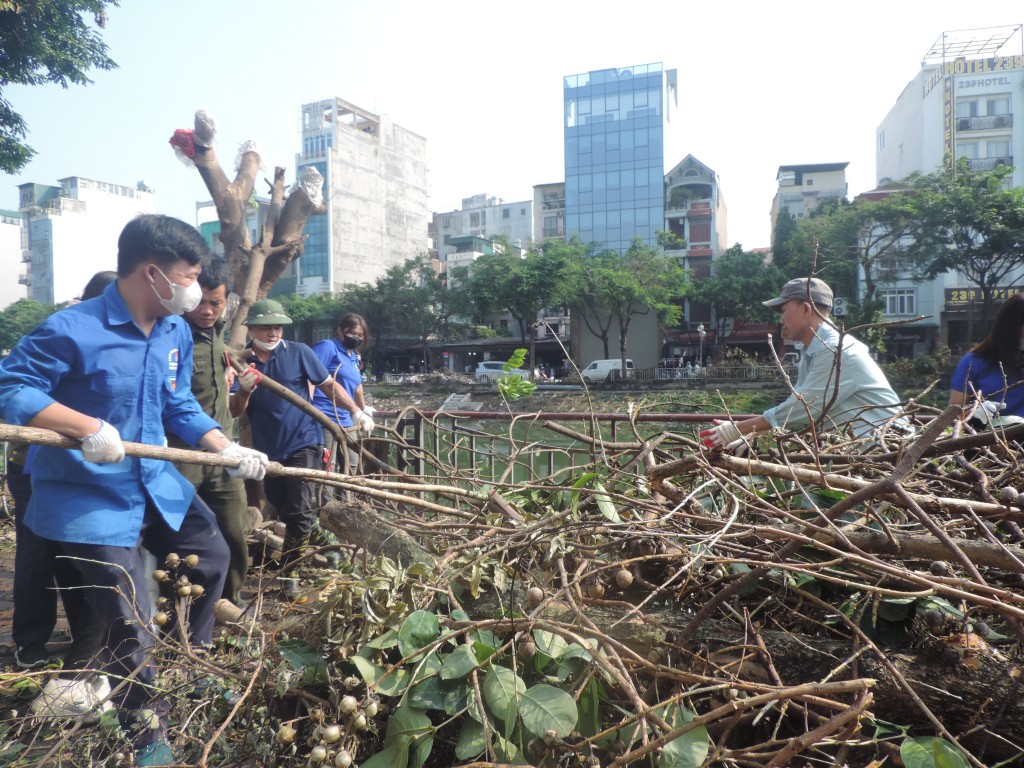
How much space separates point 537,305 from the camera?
34000mm

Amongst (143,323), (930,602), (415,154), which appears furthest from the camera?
(415,154)

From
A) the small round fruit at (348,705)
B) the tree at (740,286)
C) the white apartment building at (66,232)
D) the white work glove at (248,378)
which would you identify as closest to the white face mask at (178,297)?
the white work glove at (248,378)

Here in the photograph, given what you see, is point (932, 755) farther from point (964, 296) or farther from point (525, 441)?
point (964, 296)

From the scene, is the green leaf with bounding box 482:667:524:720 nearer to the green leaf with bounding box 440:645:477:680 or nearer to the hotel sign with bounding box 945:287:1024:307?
the green leaf with bounding box 440:645:477:680

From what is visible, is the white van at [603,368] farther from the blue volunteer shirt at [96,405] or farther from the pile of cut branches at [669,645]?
the pile of cut branches at [669,645]

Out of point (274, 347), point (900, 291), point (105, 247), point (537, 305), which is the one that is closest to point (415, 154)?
point (105, 247)

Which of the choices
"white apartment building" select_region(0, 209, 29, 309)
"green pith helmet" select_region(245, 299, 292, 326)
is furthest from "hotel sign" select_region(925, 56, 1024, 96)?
"white apartment building" select_region(0, 209, 29, 309)

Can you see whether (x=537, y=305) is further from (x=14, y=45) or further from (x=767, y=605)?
(x=767, y=605)

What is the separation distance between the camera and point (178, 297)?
2.26 metres

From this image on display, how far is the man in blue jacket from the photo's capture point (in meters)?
1.94

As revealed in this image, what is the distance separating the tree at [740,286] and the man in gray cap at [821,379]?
103 feet

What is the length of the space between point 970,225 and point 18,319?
56.3 m

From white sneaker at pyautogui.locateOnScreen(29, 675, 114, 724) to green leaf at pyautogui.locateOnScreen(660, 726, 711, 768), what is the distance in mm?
1119

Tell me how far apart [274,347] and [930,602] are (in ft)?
10.6
